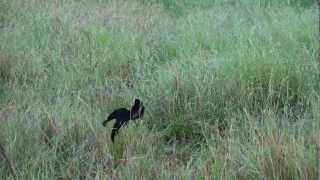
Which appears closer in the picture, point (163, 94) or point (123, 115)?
point (123, 115)

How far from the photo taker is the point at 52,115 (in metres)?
2.81

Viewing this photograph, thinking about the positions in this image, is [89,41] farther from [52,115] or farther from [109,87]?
[52,115]

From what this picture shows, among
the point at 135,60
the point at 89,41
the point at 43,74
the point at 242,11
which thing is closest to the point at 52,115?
the point at 43,74

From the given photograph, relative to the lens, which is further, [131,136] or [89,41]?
[89,41]

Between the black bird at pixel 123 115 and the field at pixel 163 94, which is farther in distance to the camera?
the black bird at pixel 123 115

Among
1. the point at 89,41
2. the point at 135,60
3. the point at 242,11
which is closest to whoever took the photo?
the point at 135,60

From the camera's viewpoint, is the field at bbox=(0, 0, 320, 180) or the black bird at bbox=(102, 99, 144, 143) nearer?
the field at bbox=(0, 0, 320, 180)

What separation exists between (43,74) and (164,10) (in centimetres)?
222

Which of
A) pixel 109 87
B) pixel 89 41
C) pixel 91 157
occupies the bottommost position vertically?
pixel 91 157

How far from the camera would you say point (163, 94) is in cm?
313

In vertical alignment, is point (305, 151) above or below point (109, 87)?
below

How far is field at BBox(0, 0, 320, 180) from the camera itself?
235 centimetres

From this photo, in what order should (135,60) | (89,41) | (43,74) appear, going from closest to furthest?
(43,74) → (135,60) → (89,41)

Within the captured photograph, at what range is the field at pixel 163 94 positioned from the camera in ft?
7.70
